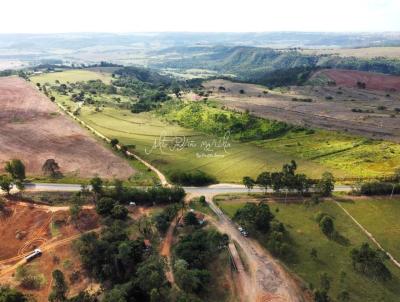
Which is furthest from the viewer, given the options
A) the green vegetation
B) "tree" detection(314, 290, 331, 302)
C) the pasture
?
the pasture

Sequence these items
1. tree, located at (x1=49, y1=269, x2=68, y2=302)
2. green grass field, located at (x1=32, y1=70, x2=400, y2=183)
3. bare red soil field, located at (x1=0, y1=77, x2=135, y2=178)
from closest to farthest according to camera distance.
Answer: tree, located at (x1=49, y1=269, x2=68, y2=302), green grass field, located at (x1=32, y1=70, x2=400, y2=183), bare red soil field, located at (x1=0, y1=77, x2=135, y2=178)

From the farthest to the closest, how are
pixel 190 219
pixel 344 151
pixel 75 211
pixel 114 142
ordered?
pixel 114 142
pixel 344 151
pixel 75 211
pixel 190 219

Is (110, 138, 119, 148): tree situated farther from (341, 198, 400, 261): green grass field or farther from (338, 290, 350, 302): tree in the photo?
(338, 290, 350, 302): tree

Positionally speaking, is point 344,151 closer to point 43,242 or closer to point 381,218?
point 381,218

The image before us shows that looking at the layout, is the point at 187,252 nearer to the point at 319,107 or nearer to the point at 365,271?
the point at 365,271

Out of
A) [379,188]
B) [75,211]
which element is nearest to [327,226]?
[379,188]

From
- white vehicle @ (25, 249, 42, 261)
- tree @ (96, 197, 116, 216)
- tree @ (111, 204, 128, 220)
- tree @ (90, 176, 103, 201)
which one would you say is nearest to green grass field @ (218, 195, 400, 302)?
tree @ (111, 204, 128, 220)

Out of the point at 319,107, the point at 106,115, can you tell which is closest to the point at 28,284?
the point at 106,115
